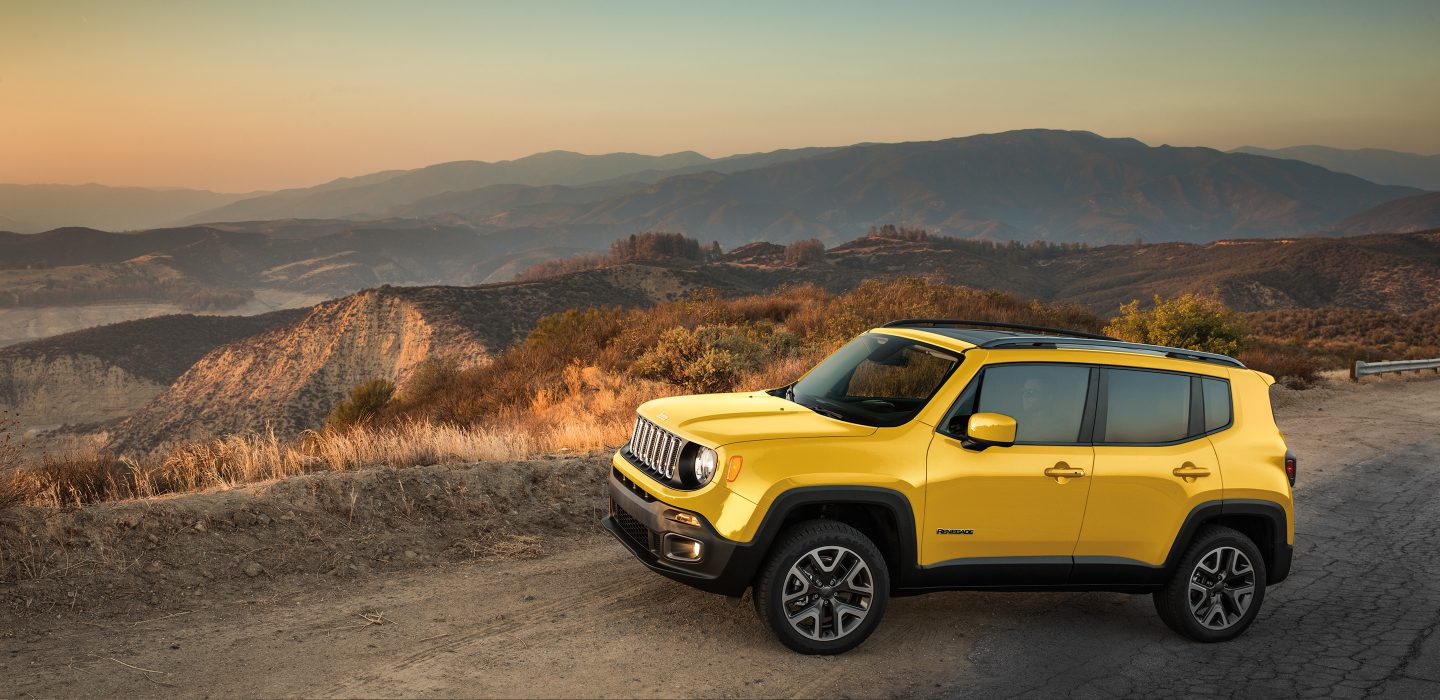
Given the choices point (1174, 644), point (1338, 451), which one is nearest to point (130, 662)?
point (1174, 644)

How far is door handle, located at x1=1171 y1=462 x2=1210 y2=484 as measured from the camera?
5672 millimetres

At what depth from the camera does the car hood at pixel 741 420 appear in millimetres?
5098

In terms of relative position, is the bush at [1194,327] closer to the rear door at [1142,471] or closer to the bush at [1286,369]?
the bush at [1286,369]

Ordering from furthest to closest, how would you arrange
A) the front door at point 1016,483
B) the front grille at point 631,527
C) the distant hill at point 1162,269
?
1. the distant hill at point 1162,269
2. the front grille at point 631,527
3. the front door at point 1016,483

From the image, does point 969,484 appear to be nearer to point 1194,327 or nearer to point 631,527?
point 631,527

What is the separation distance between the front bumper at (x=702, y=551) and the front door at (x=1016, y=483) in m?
1.10

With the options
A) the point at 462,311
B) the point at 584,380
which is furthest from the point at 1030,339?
the point at 462,311

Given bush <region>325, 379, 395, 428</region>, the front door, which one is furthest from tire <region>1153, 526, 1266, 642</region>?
bush <region>325, 379, 395, 428</region>

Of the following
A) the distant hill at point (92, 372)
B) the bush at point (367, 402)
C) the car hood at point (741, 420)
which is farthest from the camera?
the distant hill at point (92, 372)

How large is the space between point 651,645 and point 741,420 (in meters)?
1.41

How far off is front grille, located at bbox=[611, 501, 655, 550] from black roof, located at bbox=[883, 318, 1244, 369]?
2310mm

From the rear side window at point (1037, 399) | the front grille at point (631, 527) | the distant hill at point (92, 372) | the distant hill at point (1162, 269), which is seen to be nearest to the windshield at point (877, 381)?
the rear side window at point (1037, 399)

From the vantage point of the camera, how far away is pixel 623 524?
224 inches

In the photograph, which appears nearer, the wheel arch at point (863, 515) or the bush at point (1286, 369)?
the wheel arch at point (863, 515)
